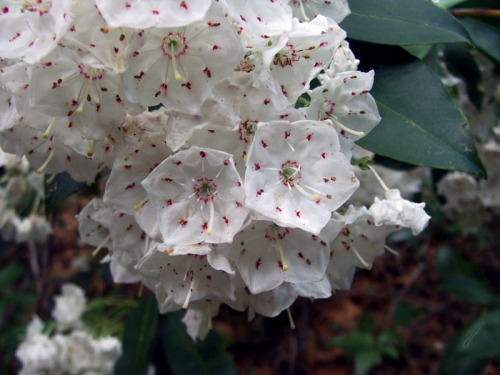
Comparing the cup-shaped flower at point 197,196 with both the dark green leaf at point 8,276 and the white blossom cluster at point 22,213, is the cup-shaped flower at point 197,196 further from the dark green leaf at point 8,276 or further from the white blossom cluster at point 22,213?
the dark green leaf at point 8,276

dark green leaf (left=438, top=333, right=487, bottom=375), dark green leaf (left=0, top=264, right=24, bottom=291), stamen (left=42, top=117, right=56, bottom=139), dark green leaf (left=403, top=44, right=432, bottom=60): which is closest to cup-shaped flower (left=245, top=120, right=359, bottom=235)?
stamen (left=42, top=117, right=56, bottom=139)

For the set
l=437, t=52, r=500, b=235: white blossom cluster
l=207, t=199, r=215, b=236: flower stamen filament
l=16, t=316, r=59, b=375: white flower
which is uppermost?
l=207, t=199, r=215, b=236: flower stamen filament

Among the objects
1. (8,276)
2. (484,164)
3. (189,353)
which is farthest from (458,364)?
(8,276)

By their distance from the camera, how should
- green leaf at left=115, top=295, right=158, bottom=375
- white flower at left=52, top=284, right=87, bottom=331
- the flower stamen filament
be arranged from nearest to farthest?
the flower stamen filament < green leaf at left=115, top=295, right=158, bottom=375 < white flower at left=52, top=284, right=87, bottom=331

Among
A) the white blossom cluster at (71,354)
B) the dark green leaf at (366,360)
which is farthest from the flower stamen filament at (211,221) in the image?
the dark green leaf at (366,360)

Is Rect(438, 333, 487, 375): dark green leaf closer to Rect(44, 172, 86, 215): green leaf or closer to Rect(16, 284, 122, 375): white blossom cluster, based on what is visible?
Rect(16, 284, 122, 375): white blossom cluster

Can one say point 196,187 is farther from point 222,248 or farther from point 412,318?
point 412,318

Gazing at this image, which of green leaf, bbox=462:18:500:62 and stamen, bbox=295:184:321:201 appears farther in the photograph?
green leaf, bbox=462:18:500:62
